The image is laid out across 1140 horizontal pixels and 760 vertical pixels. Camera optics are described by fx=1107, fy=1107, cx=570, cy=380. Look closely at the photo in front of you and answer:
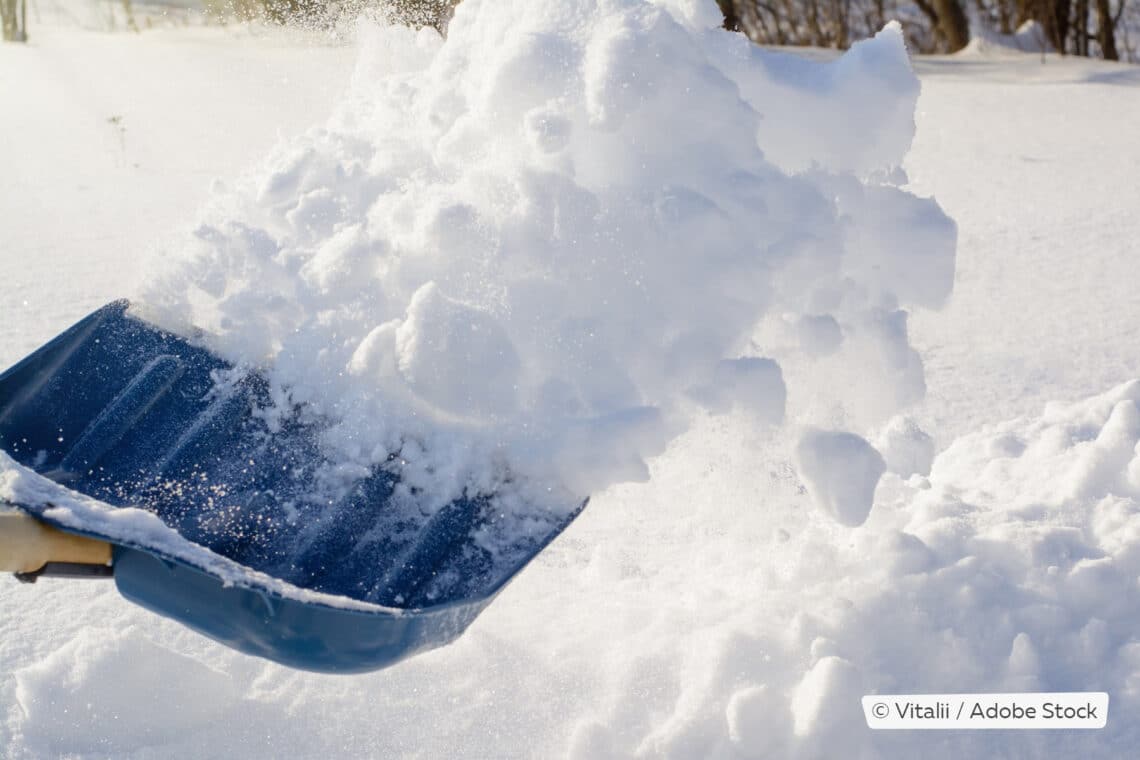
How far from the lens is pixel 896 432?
168 centimetres

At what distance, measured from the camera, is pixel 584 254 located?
144cm

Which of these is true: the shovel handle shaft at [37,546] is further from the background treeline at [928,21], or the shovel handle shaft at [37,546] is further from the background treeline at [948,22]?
the background treeline at [948,22]

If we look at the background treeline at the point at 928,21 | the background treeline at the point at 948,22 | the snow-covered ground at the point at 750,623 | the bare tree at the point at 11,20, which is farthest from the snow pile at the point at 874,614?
the background treeline at the point at 948,22

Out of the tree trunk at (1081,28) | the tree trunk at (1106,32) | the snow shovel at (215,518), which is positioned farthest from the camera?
the tree trunk at (1081,28)

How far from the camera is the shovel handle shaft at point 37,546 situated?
4.13ft

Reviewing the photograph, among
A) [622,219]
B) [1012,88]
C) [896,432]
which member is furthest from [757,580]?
[1012,88]

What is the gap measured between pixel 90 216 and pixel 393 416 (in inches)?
95.0

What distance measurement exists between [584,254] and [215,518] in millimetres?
581

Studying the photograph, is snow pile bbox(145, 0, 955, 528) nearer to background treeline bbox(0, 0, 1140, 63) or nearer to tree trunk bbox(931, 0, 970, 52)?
background treeline bbox(0, 0, 1140, 63)

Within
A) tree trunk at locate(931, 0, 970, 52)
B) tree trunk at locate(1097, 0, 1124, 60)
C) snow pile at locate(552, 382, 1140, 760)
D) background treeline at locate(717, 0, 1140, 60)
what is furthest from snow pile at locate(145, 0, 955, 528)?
tree trunk at locate(931, 0, 970, 52)

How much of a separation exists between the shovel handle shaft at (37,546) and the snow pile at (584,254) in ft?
0.97

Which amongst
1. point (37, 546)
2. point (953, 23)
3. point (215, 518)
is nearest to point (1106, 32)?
point (953, 23)

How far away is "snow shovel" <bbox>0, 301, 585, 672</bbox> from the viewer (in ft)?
4.06

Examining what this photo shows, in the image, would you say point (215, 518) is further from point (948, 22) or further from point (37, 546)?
→ point (948, 22)
